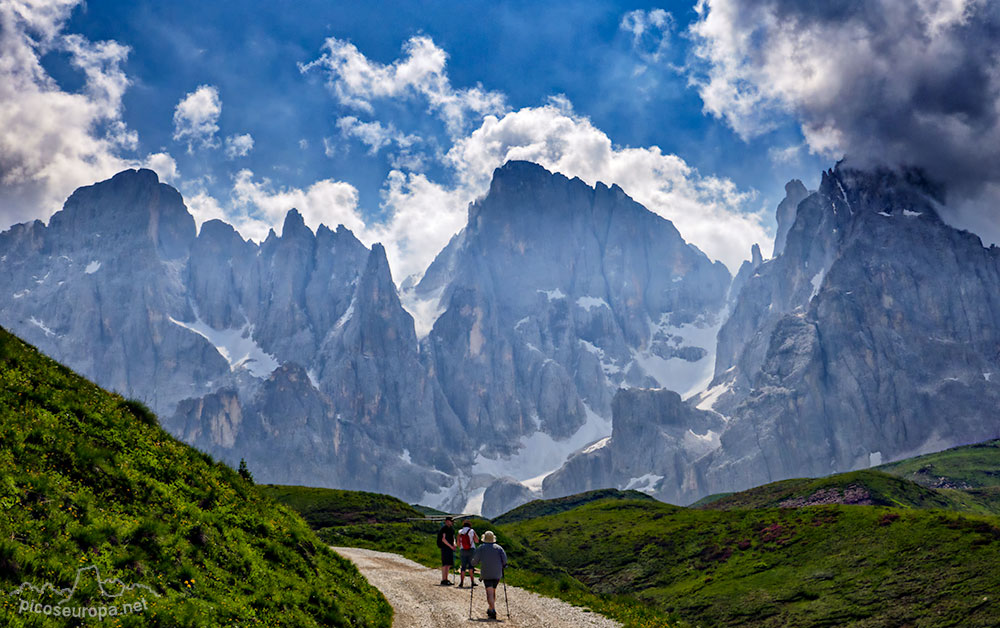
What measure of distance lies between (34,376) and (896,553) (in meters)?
65.2

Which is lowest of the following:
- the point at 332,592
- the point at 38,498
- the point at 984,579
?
the point at 984,579

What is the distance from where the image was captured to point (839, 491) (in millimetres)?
137000

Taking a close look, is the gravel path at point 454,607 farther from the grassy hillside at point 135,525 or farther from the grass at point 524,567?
the grassy hillside at point 135,525

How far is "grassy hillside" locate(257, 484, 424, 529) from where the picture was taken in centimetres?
9756

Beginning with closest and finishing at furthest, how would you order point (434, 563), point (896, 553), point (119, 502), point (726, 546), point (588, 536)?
point (119, 502) → point (434, 563) → point (896, 553) → point (726, 546) → point (588, 536)

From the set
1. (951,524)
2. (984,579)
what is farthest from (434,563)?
(951,524)

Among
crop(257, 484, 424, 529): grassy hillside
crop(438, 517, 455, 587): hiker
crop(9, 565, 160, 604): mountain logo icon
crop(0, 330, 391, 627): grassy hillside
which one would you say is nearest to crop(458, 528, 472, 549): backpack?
crop(438, 517, 455, 587): hiker

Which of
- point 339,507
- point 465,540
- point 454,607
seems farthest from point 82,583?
point 339,507

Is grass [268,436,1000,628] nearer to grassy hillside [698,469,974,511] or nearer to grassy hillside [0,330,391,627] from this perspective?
grassy hillside [0,330,391,627]

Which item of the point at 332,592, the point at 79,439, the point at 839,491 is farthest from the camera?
the point at 839,491

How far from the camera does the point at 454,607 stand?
2933 cm

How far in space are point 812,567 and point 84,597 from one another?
215 feet

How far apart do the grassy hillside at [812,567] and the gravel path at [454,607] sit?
2557 cm

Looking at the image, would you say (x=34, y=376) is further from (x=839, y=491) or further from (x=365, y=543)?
(x=839, y=491)
